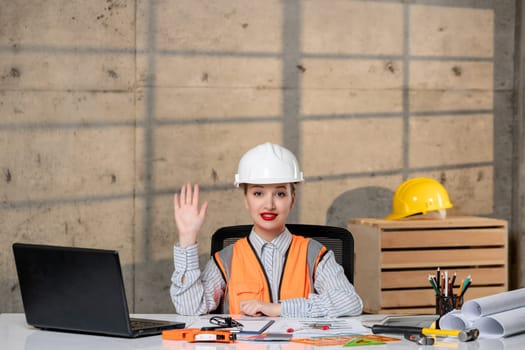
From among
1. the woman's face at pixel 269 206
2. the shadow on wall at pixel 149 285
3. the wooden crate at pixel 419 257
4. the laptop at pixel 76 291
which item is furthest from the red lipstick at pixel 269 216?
the shadow on wall at pixel 149 285

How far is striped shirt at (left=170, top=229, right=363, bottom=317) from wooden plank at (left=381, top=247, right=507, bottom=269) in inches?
74.1

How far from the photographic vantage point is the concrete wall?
512 cm

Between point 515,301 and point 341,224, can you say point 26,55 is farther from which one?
point 515,301

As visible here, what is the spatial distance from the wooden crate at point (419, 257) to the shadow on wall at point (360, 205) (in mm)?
274

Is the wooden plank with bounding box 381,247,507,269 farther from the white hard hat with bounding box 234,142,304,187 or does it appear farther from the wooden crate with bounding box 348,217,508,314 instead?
the white hard hat with bounding box 234,142,304,187

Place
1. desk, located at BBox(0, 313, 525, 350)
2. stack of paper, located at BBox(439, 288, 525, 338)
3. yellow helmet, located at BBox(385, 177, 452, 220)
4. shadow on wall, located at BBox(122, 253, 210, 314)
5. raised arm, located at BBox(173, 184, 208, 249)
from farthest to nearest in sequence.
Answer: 1. shadow on wall, located at BBox(122, 253, 210, 314)
2. yellow helmet, located at BBox(385, 177, 452, 220)
3. raised arm, located at BBox(173, 184, 208, 249)
4. stack of paper, located at BBox(439, 288, 525, 338)
5. desk, located at BBox(0, 313, 525, 350)

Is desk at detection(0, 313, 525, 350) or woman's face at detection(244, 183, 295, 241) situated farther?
woman's face at detection(244, 183, 295, 241)

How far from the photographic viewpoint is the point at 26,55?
509 cm

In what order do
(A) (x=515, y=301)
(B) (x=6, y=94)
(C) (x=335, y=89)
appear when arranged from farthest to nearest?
(C) (x=335, y=89) → (B) (x=6, y=94) → (A) (x=515, y=301)

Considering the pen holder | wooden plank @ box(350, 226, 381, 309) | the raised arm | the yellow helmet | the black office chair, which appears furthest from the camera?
the yellow helmet

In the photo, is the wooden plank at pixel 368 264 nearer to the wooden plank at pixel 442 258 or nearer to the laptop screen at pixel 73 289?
the wooden plank at pixel 442 258

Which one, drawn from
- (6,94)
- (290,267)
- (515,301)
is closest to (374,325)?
(515,301)

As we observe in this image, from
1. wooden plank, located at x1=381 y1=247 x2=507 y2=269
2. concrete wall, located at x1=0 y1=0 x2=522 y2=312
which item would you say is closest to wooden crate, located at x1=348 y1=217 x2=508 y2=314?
wooden plank, located at x1=381 y1=247 x2=507 y2=269

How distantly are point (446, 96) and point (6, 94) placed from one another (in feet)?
9.41
